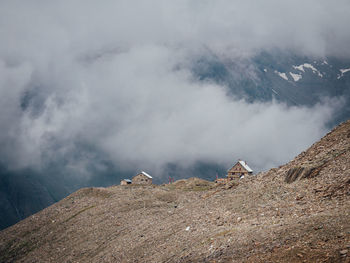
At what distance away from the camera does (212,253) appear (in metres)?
18.8

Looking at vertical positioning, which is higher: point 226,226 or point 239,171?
point 239,171

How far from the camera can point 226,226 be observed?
952 inches

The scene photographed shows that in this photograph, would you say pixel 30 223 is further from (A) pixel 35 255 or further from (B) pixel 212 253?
(B) pixel 212 253

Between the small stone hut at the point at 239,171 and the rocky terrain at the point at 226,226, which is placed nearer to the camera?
the rocky terrain at the point at 226,226

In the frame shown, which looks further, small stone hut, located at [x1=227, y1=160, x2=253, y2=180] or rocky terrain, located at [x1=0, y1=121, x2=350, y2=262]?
small stone hut, located at [x1=227, y1=160, x2=253, y2=180]

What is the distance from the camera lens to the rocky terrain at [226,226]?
15966 mm

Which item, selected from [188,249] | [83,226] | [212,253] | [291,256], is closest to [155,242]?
[188,249]

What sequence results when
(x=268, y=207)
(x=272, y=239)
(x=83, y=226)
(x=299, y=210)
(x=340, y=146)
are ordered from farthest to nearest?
(x=83, y=226) → (x=340, y=146) → (x=268, y=207) → (x=299, y=210) → (x=272, y=239)

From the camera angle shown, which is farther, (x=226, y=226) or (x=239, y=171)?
(x=239, y=171)

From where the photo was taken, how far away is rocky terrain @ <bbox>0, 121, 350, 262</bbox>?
16.0 meters

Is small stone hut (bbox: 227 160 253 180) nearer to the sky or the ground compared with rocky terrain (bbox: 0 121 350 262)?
nearer to the sky

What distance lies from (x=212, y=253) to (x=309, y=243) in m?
6.36

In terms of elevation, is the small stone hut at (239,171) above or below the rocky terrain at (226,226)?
above

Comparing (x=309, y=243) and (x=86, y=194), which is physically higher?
(x=86, y=194)
